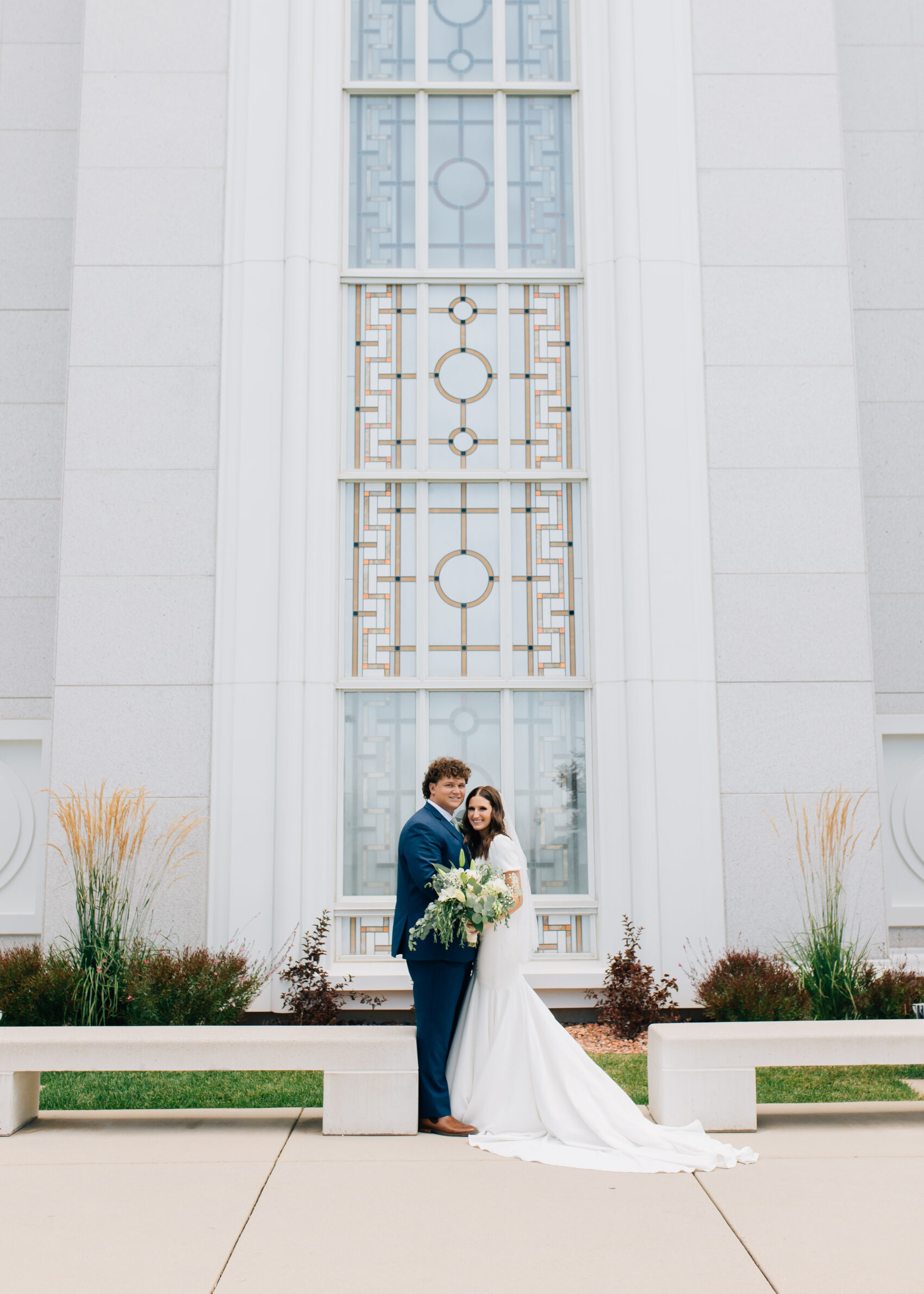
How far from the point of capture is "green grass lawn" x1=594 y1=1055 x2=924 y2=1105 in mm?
6691

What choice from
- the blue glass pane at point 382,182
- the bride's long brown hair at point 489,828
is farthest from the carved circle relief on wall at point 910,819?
the blue glass pane at point 382,182

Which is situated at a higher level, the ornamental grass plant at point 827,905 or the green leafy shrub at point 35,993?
the ornamental grass plant at point 827,905

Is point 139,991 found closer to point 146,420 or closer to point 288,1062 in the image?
point 288,1062

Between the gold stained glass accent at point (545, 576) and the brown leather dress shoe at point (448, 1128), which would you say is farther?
the gold stained glass accent at point (545, 576)

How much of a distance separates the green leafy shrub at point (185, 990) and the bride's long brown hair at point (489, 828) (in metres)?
2.30

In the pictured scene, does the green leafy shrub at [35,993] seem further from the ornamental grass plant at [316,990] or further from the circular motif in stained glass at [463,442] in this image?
the circular motif in stained glass at [463,442]

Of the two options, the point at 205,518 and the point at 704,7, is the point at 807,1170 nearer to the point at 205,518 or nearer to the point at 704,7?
the point at 205,518

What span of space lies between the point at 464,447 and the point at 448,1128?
18.0 ft

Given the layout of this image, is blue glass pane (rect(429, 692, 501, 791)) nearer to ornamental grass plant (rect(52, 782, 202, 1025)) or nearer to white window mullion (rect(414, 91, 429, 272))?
ornamental grass plant (rect(52, 782, 202, 1025))

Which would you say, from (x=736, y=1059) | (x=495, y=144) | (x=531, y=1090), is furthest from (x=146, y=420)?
(x=736, y=1059)

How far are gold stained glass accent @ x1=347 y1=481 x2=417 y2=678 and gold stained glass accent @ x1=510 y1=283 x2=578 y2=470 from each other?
1.11 meters

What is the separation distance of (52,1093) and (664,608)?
222 inches

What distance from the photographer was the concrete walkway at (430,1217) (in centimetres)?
398

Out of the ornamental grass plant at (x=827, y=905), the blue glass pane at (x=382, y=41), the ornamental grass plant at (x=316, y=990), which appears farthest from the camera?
the blue glass pane at (x=382, y=41)
